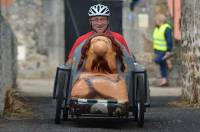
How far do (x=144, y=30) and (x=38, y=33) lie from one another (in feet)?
10.6

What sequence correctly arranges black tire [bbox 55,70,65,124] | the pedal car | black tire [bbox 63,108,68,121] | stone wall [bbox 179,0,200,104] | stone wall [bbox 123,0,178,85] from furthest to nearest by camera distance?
stone wall [bbox 123,0,178,85]
stone wall [bbox 179,0,200,104]
black tire [bbox 63,108,68,121]
black tire [bbox 55,70,65,124]
the pedal car

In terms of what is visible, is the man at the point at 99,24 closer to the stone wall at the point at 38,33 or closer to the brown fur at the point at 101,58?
the brown fur at the point at 101,58

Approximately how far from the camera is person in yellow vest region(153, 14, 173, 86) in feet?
73.3

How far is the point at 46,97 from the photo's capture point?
17469 mm

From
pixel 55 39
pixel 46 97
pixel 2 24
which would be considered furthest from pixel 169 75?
pixel 2 24

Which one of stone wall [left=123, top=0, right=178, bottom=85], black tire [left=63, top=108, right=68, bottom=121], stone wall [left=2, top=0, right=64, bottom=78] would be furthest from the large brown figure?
stone wall [left=2, top=0, right=64, bottom=78]

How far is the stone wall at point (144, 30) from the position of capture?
2331cm

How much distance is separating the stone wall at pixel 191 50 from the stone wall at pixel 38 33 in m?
9.34

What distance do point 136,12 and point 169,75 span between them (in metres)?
1.97

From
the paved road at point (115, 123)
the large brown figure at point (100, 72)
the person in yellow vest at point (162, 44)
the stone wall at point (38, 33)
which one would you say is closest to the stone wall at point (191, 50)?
the paved road at point (115, 123)

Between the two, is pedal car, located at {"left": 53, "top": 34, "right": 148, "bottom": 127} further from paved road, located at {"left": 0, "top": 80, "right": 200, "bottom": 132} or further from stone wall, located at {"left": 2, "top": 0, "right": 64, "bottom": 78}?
stone wall, located at {"left": 2, "top": 0, "right": 64, "bottom": 78}

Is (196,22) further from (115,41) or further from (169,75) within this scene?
(169,75)

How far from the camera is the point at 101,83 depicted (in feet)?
35.5

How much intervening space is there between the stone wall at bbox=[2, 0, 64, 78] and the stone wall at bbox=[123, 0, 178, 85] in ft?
6.84
